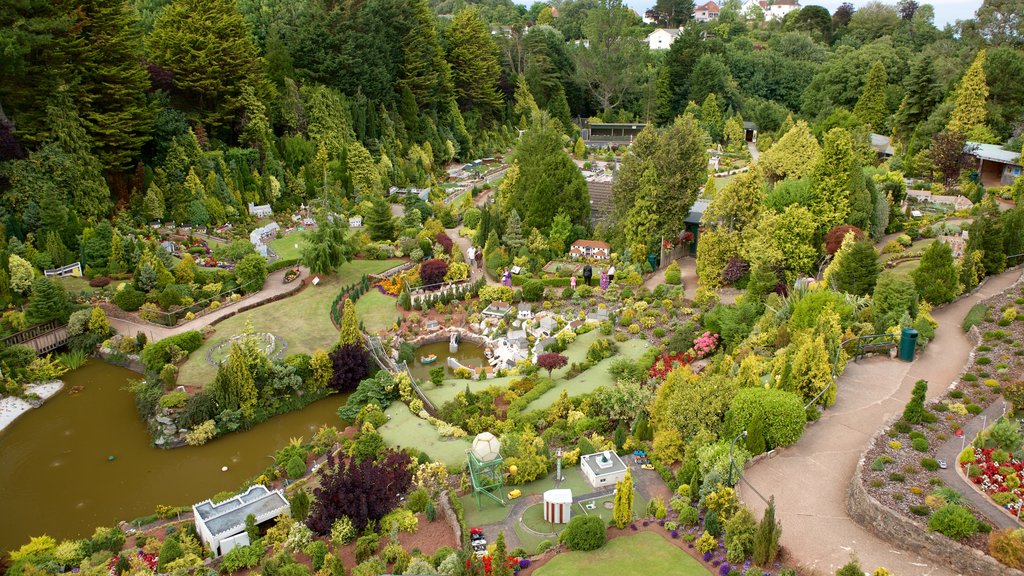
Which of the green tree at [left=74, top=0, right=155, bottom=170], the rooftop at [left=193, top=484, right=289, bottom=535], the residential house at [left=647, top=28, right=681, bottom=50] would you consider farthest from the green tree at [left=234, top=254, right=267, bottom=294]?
the residential house at [left=647, top=28, right=681, bottom=50]

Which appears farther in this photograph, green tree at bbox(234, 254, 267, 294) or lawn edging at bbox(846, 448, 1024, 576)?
green tree at bbox(234, 254, 267, 294)

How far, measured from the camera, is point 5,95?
34.9 metres

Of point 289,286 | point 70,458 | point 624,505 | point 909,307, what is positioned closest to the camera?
point 624,505

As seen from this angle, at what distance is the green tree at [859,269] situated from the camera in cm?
2694

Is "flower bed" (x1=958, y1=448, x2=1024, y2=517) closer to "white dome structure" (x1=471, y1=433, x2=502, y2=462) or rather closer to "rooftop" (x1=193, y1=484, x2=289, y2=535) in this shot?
"white dome structure" (x1=471, y1=433, x2=502, y2=462)

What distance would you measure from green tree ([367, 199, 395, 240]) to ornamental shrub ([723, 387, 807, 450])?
1031 inches

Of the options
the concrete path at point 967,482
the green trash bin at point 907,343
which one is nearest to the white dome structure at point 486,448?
the concrete path at point 967,482

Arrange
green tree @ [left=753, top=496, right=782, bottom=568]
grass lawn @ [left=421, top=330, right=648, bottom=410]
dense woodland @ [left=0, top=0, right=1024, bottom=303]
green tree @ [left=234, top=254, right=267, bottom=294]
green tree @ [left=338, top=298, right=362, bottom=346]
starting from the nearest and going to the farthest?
green tree @ [left=753, top=496, right=782, bottom=568]
grass lawn @ [left=421, top=330, right=648, bottom=410]
green tree @ [left=338, top=298, right=362, bottom=346]
green tree @ [left=234, top=254, right=267, bottom=294]
dense woodland @ [left=0, top=0, right=1024, bottom=303]

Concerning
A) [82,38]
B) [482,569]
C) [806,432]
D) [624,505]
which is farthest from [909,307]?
[82,38]

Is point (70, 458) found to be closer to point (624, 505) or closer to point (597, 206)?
point (624, 505)

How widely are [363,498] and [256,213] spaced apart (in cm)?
2963

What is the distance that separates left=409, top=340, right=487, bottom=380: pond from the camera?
28.9 m

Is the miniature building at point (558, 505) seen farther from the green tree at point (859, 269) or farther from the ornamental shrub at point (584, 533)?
the green tree at point (859, 269)

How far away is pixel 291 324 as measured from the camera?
30.9 meters
